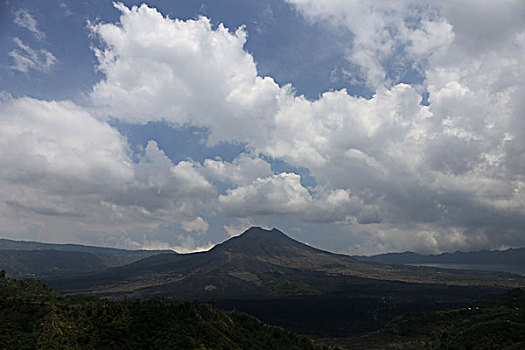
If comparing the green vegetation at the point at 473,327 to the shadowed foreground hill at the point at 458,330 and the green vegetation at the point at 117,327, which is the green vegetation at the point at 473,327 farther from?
the green vegetation at the point at 117,327

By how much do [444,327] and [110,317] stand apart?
9273 centimetres

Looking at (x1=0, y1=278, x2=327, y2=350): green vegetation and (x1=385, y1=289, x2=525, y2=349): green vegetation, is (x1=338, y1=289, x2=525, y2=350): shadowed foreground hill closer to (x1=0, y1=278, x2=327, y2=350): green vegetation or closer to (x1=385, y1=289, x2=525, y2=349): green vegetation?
(x1=385, y1=289, x2=525, y2=349): green vegetation

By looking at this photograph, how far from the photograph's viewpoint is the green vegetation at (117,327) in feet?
190

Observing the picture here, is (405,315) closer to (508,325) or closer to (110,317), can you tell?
(508,325)

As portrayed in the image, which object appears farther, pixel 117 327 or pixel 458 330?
pixel 458 330

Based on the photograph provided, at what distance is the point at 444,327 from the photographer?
4373 inches

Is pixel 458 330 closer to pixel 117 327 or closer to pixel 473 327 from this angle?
pixel 473 327

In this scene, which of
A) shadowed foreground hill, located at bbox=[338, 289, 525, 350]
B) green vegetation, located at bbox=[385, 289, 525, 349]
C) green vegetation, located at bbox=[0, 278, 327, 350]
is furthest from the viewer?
shadowed foreground hill, located at bbox=[338, 289, 525, 350]

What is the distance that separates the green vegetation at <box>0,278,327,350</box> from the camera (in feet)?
190

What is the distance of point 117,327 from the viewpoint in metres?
63.3

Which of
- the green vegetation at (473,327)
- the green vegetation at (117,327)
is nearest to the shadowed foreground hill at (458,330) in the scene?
the green vegetation at (473,327)

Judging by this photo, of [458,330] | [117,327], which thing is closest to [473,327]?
[458,330]

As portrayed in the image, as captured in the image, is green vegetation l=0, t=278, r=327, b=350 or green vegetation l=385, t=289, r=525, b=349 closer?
green vegetation l=0, t=278, r=327, b=350

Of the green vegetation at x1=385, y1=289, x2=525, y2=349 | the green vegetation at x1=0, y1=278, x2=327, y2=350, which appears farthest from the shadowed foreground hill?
the green vegetation at x1=0, y1=278, x2=327, y2=350
